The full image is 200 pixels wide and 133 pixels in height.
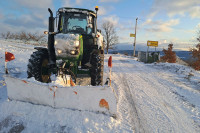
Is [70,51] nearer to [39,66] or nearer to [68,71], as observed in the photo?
[68,71]

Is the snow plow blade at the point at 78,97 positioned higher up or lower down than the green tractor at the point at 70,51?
lower down

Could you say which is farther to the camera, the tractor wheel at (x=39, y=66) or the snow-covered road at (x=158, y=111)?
the tractor wheel at (x=39, y=66)

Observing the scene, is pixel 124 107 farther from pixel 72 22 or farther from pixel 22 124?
pixel 72 22

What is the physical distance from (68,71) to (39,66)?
0.94m

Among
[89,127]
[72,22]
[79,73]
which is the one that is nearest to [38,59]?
[79,73]

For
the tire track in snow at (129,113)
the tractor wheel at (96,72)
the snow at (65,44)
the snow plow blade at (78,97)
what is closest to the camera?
the tire track in snow at (129,113)

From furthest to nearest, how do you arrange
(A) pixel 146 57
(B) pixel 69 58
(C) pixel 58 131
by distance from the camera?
(A) pixel 146 57, (B) pixel 69 58, (C) pixel 58 131

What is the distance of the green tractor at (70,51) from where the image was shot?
3.98 m

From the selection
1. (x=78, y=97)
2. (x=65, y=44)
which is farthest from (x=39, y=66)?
(x=78, y=97)

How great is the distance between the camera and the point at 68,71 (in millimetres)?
3947

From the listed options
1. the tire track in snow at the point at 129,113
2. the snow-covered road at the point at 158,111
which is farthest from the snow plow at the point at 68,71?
the snow-covered road at the point at 158,111

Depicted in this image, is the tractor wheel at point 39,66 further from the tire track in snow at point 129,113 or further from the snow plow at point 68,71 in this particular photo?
the tire track in snow at point 129,113

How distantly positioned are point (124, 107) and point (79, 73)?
2.11 m

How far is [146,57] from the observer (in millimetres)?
17266
